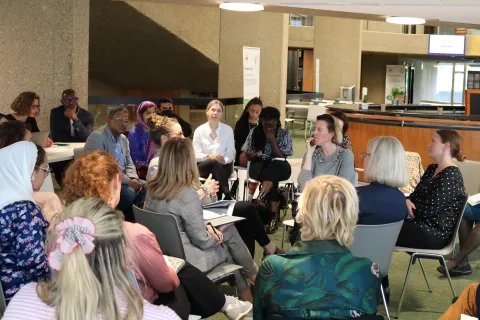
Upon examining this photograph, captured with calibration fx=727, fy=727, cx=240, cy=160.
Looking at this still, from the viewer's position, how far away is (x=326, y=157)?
615 cm

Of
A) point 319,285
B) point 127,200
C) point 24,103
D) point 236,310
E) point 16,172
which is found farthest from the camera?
point 24,103

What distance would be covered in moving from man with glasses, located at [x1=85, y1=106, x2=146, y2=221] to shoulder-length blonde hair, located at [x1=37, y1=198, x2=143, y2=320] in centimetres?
413

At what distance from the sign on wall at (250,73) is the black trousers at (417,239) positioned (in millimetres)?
6474

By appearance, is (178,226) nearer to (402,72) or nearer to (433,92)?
(402,72)

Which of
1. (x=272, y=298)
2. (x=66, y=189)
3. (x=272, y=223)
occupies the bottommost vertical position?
(x=272, y=223)

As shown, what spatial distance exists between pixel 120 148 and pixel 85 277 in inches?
182

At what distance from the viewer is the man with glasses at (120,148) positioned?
6383mm

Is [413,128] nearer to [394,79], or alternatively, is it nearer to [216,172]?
[216,172]

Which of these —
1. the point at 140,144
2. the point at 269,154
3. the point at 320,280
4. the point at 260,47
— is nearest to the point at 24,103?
the point at 140,144

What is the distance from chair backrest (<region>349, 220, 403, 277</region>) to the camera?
4.36m

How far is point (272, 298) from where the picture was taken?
9.59ft

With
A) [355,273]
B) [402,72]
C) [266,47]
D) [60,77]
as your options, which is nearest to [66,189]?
[355,273]

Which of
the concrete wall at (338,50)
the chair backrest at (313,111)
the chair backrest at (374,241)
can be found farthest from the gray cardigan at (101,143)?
the concrete wall at (338,50)

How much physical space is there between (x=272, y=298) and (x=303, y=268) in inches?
7.1
